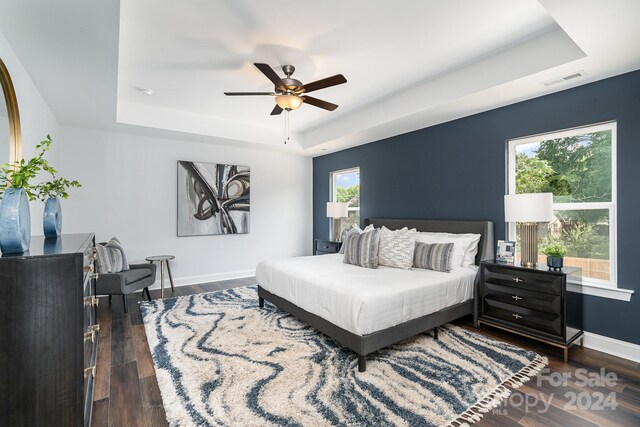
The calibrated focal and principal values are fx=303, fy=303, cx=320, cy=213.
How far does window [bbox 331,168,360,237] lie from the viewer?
5.89 meters

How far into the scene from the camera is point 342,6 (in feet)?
7.61

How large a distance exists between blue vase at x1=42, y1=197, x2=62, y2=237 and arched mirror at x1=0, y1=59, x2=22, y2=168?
1.47 feet

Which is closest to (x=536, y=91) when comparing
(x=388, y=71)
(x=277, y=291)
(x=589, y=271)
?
(x=388, y=71)

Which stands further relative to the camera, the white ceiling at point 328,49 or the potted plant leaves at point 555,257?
the potted plant leaves at point 555,257

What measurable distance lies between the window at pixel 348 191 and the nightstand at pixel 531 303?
9.35 ft

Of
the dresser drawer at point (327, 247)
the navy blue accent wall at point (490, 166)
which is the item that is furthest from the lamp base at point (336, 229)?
the navy blue accent wall at point (490, 166)

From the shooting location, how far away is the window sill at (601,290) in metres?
2.74

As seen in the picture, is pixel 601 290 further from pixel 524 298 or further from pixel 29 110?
pixel 29 110

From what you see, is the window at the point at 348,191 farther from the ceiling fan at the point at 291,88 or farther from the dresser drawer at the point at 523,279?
the dresser drawer at the point at 523,279

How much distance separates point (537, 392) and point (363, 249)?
2.02 m

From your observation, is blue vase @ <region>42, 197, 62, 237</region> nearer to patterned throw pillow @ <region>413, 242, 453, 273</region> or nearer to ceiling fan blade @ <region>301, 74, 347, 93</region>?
ceiling fan blade @ <region>301, 74, 347, 93</region>

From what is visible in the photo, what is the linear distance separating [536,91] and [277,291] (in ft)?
11.5

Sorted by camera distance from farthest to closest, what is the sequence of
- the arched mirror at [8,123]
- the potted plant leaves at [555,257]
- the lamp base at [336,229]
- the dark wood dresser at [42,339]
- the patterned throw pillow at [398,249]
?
the lamp base at [336,229] < the patterned throw pillow at [398,249] < the potted plant leaves at [555,257] < the arched mirror at [8,123] < the dark wood dresser at [42,339]

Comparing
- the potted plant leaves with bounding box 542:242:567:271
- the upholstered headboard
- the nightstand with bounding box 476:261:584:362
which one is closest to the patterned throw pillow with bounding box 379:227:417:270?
the upholstered headboard
